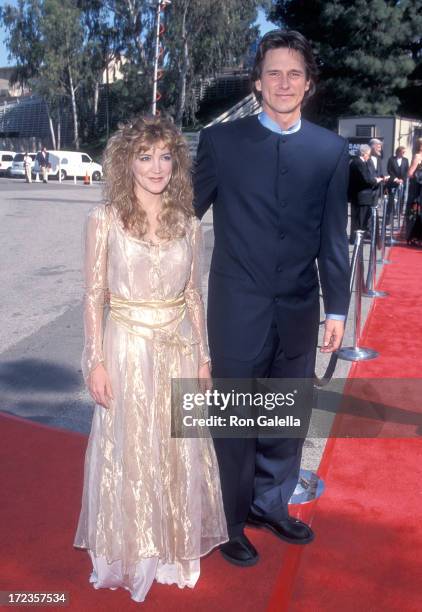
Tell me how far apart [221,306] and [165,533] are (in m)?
0.88

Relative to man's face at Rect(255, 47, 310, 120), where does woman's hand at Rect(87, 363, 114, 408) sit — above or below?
below

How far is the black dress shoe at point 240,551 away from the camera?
288cm

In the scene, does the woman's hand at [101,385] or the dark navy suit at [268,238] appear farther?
the dark navy suit at [268,238]

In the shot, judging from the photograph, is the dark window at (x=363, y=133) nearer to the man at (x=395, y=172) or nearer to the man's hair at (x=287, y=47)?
the man at (x=395, y=172)

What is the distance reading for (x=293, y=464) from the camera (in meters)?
3.03

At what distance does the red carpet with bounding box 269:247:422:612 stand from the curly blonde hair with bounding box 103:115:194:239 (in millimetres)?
1456

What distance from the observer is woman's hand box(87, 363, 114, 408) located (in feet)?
8.18

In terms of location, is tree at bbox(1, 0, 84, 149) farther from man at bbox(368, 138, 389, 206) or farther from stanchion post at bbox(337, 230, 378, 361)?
stanchion post at bbox(337, 230, 378, 361)

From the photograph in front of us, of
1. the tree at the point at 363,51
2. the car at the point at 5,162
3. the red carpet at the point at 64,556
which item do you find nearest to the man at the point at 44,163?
the car at the point at 5,162

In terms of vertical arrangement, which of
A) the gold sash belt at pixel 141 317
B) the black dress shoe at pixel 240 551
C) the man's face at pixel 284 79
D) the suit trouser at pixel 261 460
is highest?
the man's face at pixel 284 79

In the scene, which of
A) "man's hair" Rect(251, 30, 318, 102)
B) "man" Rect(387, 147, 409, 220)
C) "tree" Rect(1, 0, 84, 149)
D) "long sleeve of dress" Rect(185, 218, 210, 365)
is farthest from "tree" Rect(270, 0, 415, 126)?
"long sleeve of dress" Rect(185, 218, 210, 365)

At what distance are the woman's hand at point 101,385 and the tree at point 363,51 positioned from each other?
31.8 meters

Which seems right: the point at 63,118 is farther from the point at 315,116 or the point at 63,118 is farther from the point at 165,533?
the point at 165,533

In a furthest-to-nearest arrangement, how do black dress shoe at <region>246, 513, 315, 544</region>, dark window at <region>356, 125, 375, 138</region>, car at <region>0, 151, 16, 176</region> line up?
car at <region>0, 151, 16, 176</region> → dark window at <region>356, 125, 375, 138</region> → black dress shoe at <region>246, 513, 315, 544</region>
